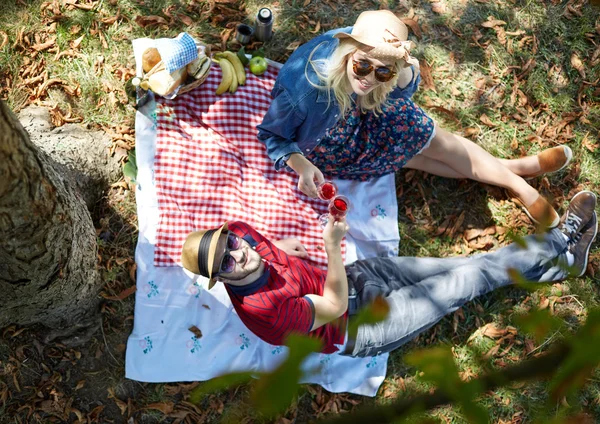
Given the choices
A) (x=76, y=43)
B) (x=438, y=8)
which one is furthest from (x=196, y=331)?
Result: (x=438, y=8)

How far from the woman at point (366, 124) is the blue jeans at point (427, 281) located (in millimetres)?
431

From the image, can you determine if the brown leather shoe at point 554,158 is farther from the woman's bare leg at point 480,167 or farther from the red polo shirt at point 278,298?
the red polo shirt at point 278,298

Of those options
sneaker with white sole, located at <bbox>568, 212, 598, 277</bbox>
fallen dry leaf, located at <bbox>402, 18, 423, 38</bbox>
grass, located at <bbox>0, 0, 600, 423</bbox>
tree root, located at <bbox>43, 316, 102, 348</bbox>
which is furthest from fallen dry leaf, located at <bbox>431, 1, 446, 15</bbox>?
tree root, located at <bbox>43, 316, 102, 348</bbox>

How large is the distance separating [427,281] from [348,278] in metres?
0.65

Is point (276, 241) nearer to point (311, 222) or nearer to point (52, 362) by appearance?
point (311, 222)

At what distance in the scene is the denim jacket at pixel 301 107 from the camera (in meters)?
3.63

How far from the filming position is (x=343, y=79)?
346 centimetres

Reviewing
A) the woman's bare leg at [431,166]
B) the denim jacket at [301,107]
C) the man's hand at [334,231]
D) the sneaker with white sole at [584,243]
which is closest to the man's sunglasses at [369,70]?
the denim jacket at [301,107]

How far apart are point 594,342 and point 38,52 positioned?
16.5ft

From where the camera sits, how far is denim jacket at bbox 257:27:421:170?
363cm

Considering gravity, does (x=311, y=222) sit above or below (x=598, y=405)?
above

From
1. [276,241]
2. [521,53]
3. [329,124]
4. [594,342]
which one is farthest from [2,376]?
[521,53]

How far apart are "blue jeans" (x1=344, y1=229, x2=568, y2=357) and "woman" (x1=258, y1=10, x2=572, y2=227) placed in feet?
1.41

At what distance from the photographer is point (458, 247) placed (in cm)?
478
